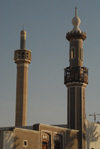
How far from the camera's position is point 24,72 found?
244 feet

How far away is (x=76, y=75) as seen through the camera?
2343 inches

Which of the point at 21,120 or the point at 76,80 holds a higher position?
the point at 76,80

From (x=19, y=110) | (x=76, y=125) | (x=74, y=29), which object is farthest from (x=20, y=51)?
(x=76, y=125)

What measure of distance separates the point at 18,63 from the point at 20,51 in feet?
8.32

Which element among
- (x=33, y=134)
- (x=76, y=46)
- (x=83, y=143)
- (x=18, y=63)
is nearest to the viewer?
(x=33, y=134)

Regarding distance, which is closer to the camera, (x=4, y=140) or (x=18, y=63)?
(x=4, y=140)

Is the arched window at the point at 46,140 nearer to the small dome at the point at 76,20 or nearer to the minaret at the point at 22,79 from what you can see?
the minaret at the point at 22,79

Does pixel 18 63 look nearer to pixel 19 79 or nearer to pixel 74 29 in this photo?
pixel 19 79

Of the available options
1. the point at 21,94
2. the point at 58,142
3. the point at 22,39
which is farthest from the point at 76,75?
the point at 22,39

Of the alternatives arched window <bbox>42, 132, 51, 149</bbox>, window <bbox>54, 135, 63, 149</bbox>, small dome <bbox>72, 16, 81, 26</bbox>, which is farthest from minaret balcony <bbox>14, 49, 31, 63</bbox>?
arched window <bbox>42, 132, 51, 149</bbox>

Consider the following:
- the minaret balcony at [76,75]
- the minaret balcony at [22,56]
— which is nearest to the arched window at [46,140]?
the minaret balcony at [76,75]

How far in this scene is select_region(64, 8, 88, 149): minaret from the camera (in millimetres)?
57188

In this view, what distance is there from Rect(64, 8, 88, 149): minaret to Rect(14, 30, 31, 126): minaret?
572 inches

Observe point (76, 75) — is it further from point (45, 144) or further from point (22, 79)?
point (22, 79)
